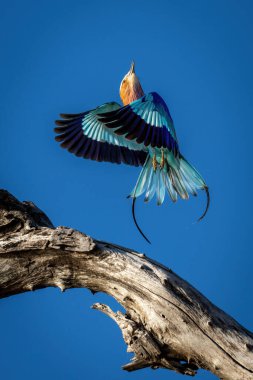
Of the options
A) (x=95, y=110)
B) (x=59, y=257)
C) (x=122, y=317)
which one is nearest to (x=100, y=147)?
(x=95, y=110)

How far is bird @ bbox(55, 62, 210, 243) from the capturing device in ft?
17.0

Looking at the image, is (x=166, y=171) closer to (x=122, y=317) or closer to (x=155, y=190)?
(x=155, y=190)

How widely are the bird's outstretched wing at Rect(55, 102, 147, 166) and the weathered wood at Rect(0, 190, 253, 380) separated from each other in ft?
5.81

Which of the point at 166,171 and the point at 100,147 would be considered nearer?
the point at 166,171

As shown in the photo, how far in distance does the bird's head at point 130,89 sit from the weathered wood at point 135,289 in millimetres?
2951

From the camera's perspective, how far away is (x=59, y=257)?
14.3 ft

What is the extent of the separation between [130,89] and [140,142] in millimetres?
2436

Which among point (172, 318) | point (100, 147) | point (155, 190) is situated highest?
point (100, 147)

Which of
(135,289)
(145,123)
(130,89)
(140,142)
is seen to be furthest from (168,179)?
(135,289)

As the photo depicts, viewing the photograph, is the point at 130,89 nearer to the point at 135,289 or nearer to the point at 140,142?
the point at 140,142

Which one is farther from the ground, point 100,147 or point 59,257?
point 100,147

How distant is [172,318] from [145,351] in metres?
0.30

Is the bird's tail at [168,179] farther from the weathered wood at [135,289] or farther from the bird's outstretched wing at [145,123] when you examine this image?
the weathered wood at [135,289]

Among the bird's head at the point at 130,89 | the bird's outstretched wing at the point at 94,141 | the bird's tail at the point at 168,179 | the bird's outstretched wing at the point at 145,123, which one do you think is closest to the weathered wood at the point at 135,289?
the bird's outstretched wing at the point at 145,123
